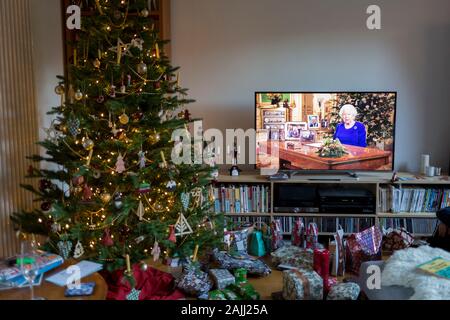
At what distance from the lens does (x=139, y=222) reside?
2.61 m

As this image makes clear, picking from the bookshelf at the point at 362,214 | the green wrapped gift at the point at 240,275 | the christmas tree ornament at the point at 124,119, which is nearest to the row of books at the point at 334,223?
the bookshelf at the point at 362,214

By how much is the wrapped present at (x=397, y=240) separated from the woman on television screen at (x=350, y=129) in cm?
93

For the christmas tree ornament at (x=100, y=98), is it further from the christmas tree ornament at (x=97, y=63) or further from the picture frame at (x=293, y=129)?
the picture frame at (x=293, y=129)

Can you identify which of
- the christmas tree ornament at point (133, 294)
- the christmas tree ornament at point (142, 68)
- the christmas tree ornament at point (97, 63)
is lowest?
the christmas tree ornament at point (133, 294)

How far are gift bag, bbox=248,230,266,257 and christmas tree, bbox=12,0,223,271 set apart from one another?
637 mm

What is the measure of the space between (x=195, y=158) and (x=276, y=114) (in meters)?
1.24

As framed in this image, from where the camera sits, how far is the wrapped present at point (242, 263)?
9.20ft

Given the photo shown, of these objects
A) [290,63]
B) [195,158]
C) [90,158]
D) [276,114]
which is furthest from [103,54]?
[290,63]

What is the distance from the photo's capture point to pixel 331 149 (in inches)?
150

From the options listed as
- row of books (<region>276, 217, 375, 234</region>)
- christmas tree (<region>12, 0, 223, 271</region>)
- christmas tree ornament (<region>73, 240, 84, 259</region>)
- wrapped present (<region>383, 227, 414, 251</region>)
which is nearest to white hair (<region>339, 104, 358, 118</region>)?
row of books (<region>276, 217, 375, 234</region>)

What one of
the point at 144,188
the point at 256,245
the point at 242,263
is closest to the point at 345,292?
the point at 242,263

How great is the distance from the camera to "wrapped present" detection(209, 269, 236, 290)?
2.58 m

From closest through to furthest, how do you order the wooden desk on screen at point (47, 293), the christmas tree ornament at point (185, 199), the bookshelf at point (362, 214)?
the wooden desk on screen at point (47, 293)
the christmas tree ornament at point (185, 199)
the bookshelf at point (362, 214)
